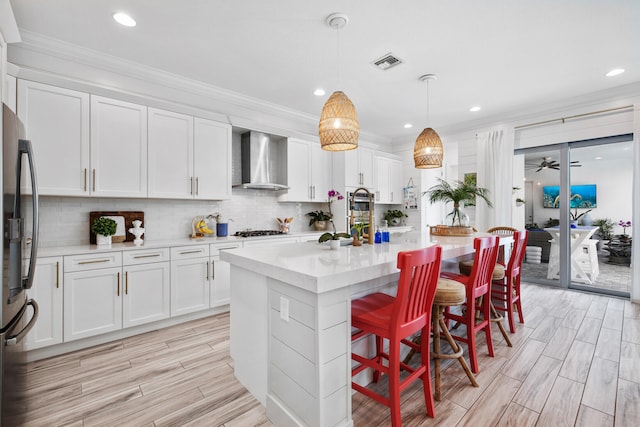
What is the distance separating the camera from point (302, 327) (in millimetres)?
1494

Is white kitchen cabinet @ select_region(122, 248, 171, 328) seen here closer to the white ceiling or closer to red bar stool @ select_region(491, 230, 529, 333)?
the white ceiling

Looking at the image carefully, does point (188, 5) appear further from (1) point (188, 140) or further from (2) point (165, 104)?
(1) point (188, 140)

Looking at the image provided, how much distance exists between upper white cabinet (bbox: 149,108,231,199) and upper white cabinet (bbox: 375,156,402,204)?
3035 mm

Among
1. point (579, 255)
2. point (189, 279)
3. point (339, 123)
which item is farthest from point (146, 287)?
point (579, 255)

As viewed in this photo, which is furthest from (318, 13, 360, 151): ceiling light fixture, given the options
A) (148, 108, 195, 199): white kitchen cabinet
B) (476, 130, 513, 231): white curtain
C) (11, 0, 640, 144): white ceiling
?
(476, 130, 513, 231): white curtain

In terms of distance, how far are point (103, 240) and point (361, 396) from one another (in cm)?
287

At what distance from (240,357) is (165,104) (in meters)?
2.84

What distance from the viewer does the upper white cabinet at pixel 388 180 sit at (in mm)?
5738

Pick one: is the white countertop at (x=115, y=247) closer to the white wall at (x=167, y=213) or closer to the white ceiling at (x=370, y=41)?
the white wall at (x=167, y=213)

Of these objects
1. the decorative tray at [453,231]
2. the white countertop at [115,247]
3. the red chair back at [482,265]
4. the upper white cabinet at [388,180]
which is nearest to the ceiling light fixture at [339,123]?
the red chair back at [482,265]

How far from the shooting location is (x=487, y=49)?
2.93 metres

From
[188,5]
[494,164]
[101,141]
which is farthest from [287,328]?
[494,164]

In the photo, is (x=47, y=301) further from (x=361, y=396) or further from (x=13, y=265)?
(x=361, y=396)

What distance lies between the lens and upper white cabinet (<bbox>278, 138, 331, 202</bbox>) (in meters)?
4.60
